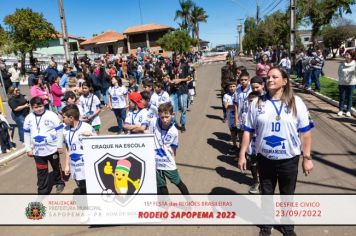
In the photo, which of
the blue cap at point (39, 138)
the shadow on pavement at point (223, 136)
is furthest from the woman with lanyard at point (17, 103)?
the shadow on pavement at point (223, 136)

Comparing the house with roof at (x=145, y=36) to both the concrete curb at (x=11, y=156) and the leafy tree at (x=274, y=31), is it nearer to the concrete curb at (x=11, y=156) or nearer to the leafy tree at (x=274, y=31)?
the leafy tree at (x=274, y=31)

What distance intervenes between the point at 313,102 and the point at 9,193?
430 inches

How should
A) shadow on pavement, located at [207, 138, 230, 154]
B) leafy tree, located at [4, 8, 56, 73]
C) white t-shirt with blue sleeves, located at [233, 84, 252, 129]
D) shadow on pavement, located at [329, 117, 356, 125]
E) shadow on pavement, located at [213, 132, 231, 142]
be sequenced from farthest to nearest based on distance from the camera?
leafy tree, located at [4, 8, 56, 73] < shadow on pavement, located at [329, 117, 356, 125] < shadow on pavement, located at [213, 132, 231, 142] < shadow on pavement, located at [207, 138, 230, 154] < white t-shirt with blue sleeves, located at [233, 84, 252, 129]

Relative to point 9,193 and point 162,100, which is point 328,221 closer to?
point 162,100

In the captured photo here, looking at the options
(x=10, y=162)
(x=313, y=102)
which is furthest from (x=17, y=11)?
(x=313, y=102)

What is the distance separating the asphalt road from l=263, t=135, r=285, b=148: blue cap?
132cm

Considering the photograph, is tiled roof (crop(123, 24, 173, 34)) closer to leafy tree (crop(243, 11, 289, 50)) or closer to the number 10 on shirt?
leafy tree (crop(243, 11, 289, 50))

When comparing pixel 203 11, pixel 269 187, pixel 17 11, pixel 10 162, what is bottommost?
pixel 10 162

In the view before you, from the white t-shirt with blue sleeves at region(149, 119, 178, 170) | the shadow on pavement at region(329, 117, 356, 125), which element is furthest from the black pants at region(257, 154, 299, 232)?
the shadow on pavement at region(329, 117, 356, 125)

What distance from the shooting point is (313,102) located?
12.5m

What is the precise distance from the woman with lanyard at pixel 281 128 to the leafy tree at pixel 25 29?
2513cm

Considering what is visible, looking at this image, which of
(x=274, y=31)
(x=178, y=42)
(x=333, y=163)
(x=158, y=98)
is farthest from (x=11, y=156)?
(x=274, y=31)

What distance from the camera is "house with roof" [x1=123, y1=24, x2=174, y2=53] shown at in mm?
64000

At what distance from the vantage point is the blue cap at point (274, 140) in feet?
11.7
